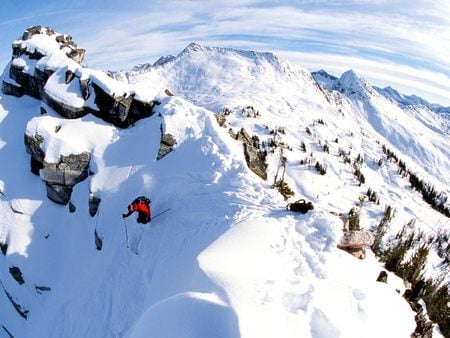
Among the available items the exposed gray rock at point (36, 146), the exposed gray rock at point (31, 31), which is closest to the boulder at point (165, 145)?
the exposed gray rock at point (36, 146)

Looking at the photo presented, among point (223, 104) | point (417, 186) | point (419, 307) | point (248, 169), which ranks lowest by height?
point (417, 186)

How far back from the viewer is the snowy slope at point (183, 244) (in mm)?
5250

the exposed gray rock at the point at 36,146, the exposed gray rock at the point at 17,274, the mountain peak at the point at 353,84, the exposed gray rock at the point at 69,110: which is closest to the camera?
the exposed gray rock at the point at 17,274

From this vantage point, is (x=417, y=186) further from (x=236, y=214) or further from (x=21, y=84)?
(x=21, y=84)

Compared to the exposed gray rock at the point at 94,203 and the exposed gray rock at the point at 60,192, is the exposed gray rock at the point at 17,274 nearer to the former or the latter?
the exposed gray rock at the point at 60,192

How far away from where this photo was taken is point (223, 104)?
34875 mm

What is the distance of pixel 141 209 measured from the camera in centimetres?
904

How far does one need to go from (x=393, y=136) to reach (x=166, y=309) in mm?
83815

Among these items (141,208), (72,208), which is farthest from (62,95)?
(141,208)

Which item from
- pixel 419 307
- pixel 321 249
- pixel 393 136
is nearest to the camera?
pixel 321 249

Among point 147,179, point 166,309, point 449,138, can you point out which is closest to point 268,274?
point 166,309

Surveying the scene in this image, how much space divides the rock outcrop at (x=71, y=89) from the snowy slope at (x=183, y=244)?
472mm

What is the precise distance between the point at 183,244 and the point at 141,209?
1.74m

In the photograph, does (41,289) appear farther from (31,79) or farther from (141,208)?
(31,79)
